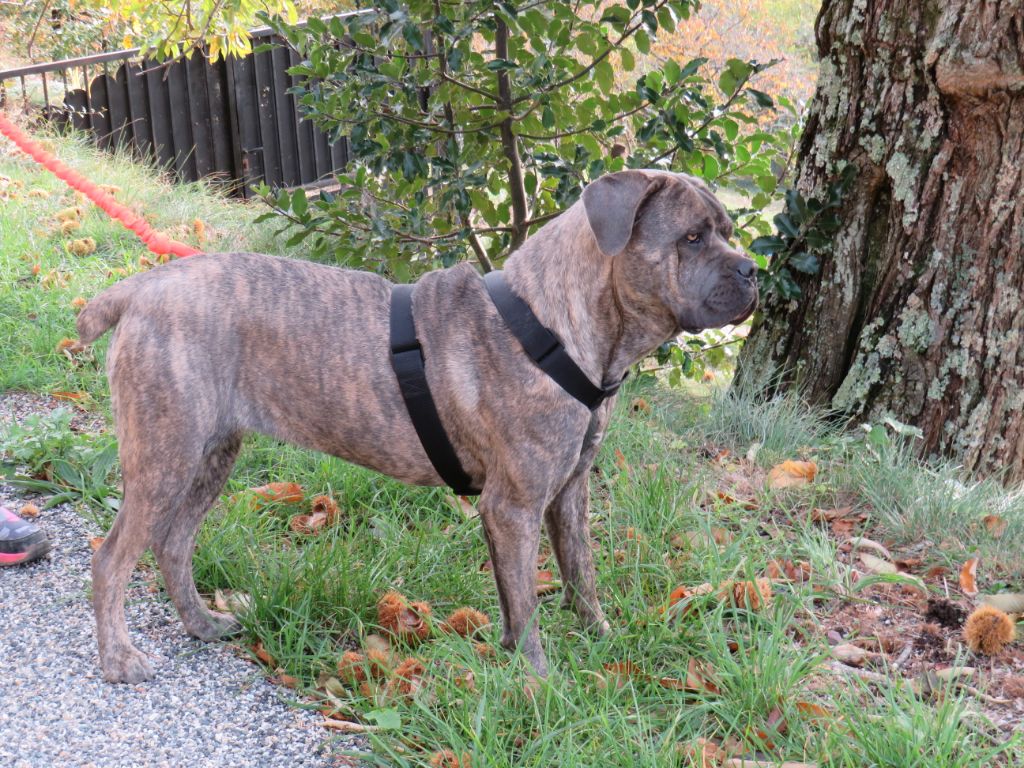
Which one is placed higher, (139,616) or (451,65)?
(451,65)

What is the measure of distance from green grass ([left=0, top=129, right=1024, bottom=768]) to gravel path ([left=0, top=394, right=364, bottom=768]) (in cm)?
17

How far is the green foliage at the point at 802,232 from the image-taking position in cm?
471

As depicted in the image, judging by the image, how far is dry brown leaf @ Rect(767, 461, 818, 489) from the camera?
421cm

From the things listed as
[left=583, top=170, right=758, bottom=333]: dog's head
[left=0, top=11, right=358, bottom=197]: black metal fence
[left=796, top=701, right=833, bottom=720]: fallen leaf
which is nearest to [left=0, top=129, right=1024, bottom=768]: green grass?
[left=796, top=701, right=833, bottom=720]: fallen leaf

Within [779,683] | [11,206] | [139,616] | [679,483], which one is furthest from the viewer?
[11,206]

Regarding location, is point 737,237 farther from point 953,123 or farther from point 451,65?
point 451,65

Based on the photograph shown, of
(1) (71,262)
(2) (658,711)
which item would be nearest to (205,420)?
(2) (658,711)

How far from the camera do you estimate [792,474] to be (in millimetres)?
4238

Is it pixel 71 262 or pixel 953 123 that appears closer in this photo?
pixel 953 123

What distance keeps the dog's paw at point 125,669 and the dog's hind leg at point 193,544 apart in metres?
0.27

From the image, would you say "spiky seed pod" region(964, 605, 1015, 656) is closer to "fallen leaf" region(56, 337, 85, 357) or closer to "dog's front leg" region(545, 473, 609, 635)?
"dog's front leg" region(545, 473, 609, 635)

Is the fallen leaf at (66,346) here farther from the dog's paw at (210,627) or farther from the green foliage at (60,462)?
the dog's paw at (210,627)

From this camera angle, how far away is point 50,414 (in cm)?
484

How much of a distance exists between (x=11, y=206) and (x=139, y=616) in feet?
16.5
